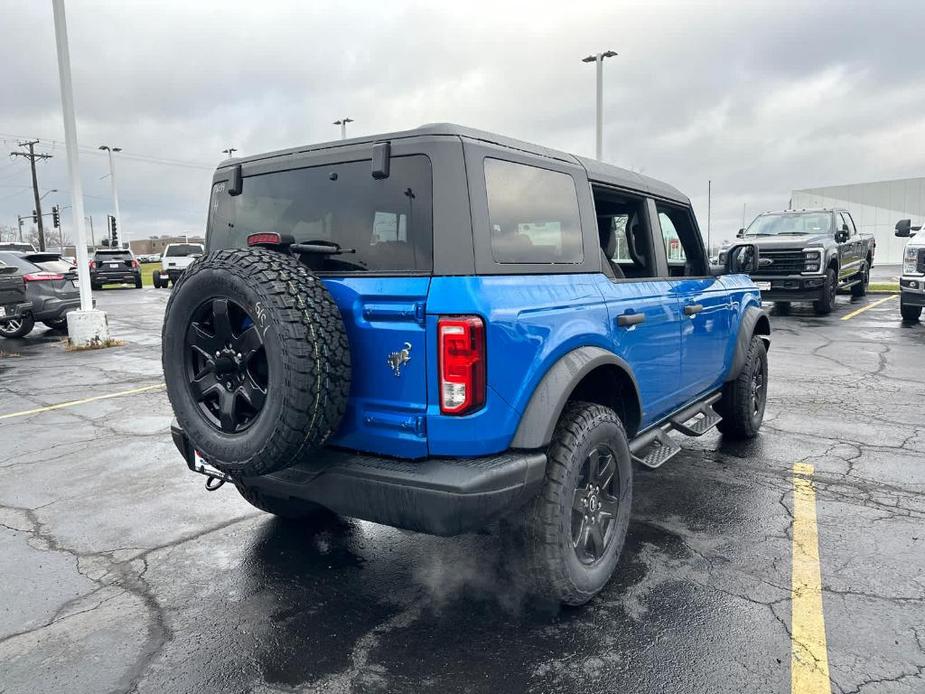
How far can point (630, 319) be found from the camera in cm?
325

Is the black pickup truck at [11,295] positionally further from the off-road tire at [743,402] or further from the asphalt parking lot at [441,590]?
the off-road tire at [743,402]

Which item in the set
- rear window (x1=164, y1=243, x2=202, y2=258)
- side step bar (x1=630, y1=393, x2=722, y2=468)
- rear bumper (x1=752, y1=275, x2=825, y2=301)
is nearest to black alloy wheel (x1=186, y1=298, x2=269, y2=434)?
side step bar (x1=630, y1=393, x2=722, y2=468)

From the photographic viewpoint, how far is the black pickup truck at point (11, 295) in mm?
10664

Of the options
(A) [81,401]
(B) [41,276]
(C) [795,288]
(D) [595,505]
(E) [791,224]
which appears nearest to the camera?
(D) [595,505]

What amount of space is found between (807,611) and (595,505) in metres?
0.97

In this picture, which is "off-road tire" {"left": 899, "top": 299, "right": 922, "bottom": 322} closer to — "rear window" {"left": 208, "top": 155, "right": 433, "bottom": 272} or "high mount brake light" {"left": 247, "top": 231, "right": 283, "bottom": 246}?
"rear window" {"left": 208, "top": 155, "right": 433, "bottom": 272}

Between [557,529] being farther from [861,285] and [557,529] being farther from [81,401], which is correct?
[861,285]

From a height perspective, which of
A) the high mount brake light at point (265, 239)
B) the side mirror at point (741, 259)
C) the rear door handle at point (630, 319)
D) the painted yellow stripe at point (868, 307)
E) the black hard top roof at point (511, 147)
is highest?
the black hard top roof at point (511, 147)

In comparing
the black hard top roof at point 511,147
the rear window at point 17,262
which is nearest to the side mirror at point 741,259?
the black hard top roof at point 511,147

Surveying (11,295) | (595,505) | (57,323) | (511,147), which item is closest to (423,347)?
(511,147)

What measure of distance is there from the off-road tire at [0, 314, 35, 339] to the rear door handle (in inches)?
510

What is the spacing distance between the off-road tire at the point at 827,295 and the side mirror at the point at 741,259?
9848mm

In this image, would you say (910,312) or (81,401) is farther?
(910,312)

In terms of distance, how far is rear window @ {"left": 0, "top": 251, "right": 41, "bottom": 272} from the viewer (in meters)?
12.5
